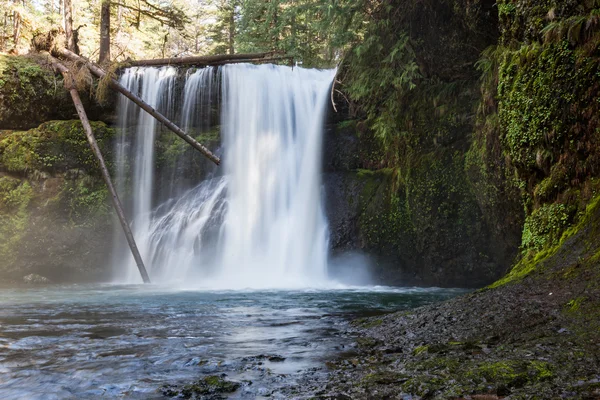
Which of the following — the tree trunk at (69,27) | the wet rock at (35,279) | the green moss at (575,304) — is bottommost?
the wet rock at (35,279)

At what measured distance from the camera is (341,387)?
273cm

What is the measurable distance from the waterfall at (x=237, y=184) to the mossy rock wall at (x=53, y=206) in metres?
0.82

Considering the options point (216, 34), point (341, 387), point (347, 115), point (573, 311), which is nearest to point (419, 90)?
point (347, 115)

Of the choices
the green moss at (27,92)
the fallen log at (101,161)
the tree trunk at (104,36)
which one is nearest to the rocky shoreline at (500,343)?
the fallen log at (101,161)

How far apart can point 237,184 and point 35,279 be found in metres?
6.13

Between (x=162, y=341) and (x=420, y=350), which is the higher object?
(x=420, y=350)

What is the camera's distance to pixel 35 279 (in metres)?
13.0

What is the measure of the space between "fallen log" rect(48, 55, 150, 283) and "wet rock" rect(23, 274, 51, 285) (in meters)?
2.91

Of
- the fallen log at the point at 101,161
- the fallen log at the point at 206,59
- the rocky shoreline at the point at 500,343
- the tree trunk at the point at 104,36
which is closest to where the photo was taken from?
the rocky shoreline at the point at 500,343

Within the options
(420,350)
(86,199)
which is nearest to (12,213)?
(86,199)

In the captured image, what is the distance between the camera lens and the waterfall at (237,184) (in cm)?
1255

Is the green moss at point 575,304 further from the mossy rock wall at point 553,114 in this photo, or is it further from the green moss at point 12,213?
the green moss at point 12,213

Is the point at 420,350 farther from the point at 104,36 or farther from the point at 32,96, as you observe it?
the point at 104,36

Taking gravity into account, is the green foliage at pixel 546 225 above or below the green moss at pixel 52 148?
below
